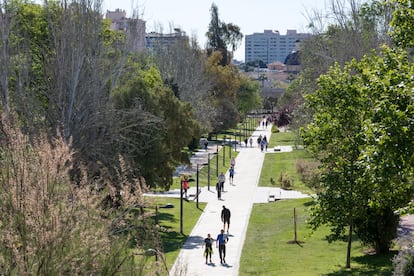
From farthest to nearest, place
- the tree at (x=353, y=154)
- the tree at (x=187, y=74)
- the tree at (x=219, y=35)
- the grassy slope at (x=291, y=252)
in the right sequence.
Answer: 1. the tree at (x=219, y=35)
2. the tree at (x=187, y=74)
3. the grassy slope at (x=291, y=252)
4. the tree at (x=353, y=154)

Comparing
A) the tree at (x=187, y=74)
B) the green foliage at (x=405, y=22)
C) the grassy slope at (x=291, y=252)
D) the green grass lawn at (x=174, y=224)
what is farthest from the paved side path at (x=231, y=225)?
the tree at (x=187, y=74)

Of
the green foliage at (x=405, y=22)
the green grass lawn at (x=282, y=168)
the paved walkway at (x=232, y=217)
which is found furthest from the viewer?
the green grass lawn at (x=282, y=168)

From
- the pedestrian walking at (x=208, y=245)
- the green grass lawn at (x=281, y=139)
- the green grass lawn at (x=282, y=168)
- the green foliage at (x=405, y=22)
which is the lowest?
the green grass lawn at (x=281, y=139)

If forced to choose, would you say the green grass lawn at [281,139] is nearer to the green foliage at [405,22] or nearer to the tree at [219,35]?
the tree at [219,35]

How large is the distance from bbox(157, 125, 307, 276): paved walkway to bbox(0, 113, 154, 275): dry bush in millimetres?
2700

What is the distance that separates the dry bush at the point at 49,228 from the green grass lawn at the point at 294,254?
35.8ft

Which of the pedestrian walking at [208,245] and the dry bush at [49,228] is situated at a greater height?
the dry bush at [49,228]

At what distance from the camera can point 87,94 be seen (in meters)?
26.7

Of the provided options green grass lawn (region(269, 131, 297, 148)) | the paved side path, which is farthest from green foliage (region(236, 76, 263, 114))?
the paved side path

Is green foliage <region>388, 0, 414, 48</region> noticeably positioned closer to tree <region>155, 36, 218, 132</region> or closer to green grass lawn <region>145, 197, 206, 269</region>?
green grass lawn <region>145, 197, 206, 269</region>

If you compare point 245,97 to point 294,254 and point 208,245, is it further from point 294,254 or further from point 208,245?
point 208,245

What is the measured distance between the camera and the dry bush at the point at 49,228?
28.8ft

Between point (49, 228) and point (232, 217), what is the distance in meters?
24.6

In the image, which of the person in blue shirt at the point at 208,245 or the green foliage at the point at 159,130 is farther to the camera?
the green foliage at the point at 159,130
